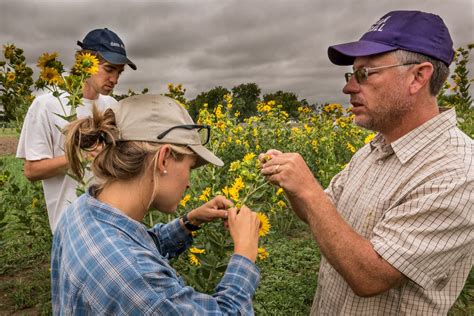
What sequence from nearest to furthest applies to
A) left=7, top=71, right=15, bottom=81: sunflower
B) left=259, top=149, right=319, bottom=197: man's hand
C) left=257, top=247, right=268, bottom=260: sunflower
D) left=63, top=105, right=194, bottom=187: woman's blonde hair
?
left=63, top=105, right=194, bottom=187: woman's blonde hair
left=259, top=149, right=319, bottom=197: man's hand
left=257, top=247, right=268, bottom=260: sunflower
left=7, top=71, right=15, bottom=81: sunflower

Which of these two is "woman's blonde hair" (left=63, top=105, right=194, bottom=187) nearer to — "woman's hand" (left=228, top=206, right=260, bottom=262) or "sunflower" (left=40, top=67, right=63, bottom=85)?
"woman's hand" (left=228, top=206, right=260, bottom=262)

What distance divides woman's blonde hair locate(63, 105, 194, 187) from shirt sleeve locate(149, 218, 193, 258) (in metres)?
0.49

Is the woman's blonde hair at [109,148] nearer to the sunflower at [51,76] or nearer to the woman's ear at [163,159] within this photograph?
the woman's ear at [163,159]

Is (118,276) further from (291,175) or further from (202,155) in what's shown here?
(291,175)

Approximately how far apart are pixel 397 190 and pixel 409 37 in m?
0.64

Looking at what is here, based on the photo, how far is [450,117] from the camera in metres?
1.74

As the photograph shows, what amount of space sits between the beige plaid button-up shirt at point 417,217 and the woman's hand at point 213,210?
543mm

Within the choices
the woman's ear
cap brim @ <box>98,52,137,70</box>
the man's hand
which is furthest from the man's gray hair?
cap brim @ <box>98,52,137,70</box>

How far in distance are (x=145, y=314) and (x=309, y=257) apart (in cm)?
404

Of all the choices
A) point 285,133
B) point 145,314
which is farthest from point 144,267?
point 285,133

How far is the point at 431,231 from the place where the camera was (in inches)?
57.6

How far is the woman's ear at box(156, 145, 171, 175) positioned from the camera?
1.37 meters

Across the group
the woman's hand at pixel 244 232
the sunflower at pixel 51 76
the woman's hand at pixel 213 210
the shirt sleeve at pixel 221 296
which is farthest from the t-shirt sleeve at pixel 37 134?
the shirt sleeve at pixel 221 296

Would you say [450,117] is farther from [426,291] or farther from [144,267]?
[144,267]
